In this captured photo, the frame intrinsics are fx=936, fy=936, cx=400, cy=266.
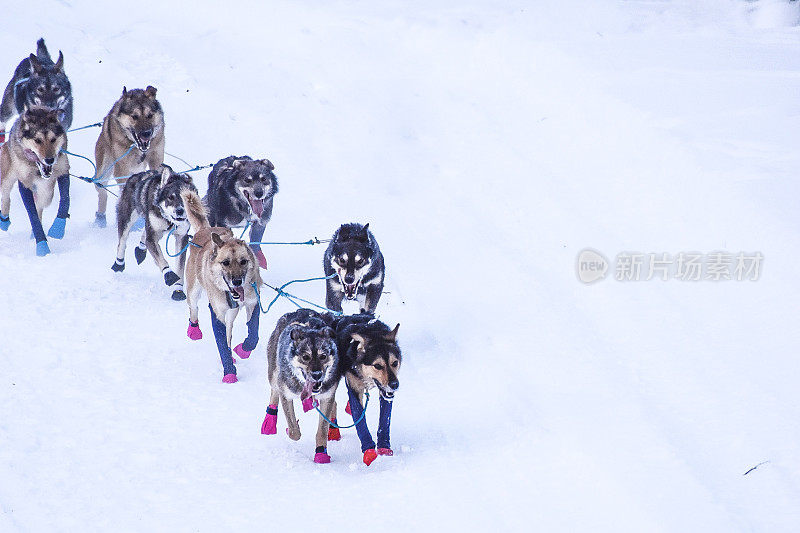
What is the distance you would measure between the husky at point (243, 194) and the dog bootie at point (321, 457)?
3.08 meters

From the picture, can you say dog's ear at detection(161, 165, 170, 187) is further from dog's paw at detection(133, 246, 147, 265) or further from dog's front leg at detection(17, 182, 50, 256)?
dog's front leg at detection(17, 182, 50, 256)

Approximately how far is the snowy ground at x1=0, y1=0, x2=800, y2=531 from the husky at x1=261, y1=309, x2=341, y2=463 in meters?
0.15

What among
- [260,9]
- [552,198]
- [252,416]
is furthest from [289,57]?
[252,416]

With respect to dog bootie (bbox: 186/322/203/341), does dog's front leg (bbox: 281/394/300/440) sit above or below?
below

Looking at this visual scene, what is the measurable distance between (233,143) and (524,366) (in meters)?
5.84

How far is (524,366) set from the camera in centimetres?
675

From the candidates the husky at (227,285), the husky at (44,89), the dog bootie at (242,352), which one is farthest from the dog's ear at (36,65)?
the dog bootie at (242,352)

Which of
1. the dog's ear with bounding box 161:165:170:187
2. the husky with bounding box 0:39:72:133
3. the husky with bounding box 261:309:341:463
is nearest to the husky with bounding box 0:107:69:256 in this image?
the husky with bounding box 0:39:72:133

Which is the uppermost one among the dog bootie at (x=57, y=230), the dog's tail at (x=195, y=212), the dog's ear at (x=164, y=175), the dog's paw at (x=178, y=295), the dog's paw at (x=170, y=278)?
the dog's ear at (x=164, y=175)

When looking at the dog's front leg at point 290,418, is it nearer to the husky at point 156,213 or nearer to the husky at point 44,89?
the husky at point 156,213

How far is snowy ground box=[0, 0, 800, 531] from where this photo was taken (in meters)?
5.17

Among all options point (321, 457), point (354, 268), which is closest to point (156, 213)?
point (354, 268)

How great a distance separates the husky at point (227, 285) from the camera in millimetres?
6480

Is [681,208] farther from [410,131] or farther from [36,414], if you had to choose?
[36,414]
